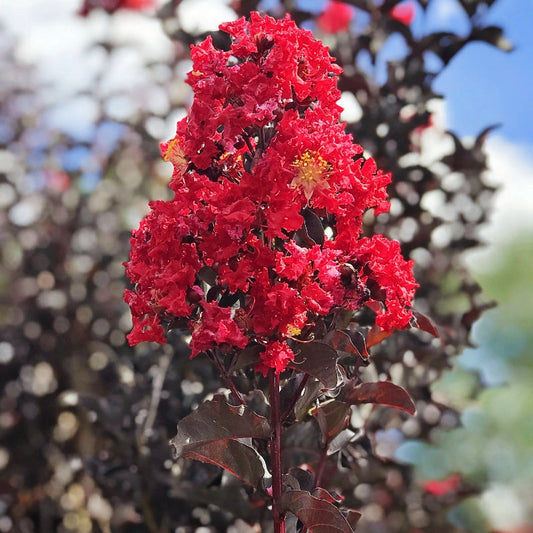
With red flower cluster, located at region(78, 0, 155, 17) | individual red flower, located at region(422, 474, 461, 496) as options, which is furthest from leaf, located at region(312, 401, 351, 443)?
red flower cluster, located at region(78, 0, 155, 17)

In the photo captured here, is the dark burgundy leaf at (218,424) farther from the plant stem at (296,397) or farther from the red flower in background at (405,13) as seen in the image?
the red flower in background at (405,13)

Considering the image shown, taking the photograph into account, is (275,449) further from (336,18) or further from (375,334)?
(336,18)

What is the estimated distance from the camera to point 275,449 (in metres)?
0.95

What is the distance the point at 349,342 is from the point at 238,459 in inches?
8.0

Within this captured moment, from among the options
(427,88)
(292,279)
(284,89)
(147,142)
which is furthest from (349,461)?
(147,142)

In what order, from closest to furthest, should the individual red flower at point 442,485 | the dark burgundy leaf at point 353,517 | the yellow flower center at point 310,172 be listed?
the yellow flower center at point 310,172 → the dark burgundy leaf at point 353,517 → the individual red flower at point 442,485

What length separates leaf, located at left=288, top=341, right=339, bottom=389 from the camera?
0.88m

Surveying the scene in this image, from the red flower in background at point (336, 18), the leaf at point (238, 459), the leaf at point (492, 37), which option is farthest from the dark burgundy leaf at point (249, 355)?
the red flower in background at point (336, 18)

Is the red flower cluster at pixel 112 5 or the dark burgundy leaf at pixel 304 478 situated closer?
the dark burgundy leaf at pixel 304 478

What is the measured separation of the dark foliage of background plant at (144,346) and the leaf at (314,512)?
1.15 feet

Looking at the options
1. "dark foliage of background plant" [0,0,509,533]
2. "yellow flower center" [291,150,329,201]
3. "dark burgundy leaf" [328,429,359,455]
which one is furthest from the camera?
"dark foliage of background plant" [0,0,509,533]

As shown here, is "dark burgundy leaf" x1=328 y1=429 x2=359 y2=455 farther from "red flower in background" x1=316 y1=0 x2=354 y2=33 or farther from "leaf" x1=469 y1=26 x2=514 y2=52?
"red flower in background" x1=316 y1=0 x2=354 y2=33

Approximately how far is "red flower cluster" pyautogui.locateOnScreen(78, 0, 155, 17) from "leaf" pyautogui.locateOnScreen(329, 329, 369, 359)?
1634 mm

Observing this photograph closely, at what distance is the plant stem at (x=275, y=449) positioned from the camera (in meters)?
0.93
